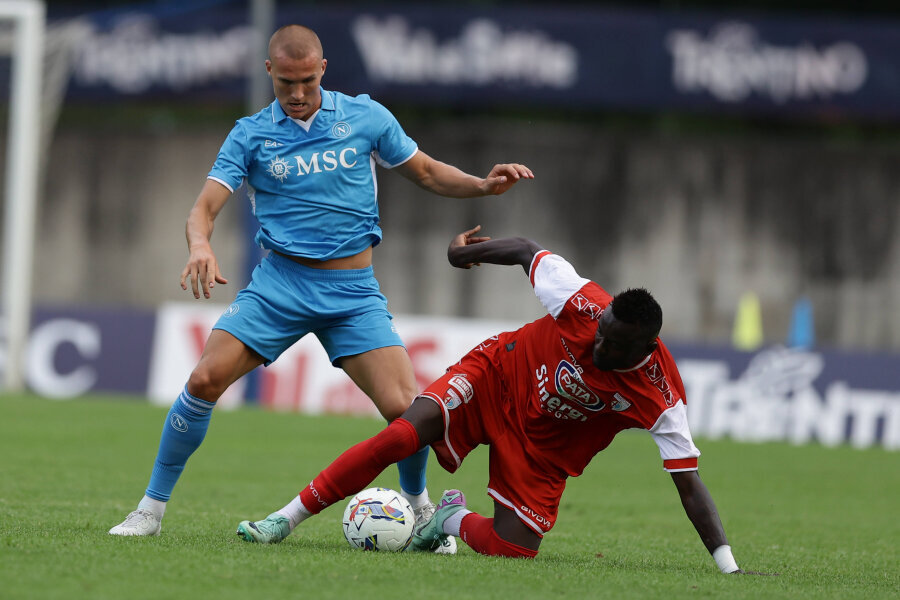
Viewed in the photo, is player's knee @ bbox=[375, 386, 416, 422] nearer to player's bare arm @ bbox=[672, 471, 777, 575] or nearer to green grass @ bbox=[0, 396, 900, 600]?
green grass @ bbox=[0, 396, 900, 600]

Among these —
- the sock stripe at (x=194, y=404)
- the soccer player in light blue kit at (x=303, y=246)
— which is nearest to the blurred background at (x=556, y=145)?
the soccer player in light blue kit at (x=303, y=246)

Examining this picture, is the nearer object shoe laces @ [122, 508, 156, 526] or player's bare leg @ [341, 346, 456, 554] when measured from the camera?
shoe laces @ [122, 508, 156, 526]

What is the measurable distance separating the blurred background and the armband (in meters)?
13.6

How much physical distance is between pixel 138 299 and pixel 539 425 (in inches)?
727

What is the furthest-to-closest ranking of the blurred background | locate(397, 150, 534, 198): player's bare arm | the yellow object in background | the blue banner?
the yellow object in background < the blurred background < the blue banner < locate(397, 150, 534, 198): player's bare arm

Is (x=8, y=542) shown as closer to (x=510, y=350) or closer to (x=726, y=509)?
(x=510, y=350)

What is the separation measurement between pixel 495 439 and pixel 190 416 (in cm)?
147

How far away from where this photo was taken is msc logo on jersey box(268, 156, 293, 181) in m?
6.18

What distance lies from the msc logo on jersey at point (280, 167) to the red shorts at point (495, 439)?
1.23m

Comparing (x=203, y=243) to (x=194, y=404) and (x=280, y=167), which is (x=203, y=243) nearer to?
(x=280, y=167)

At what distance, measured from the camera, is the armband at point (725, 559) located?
19.0 ft

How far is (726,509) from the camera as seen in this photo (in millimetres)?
9039

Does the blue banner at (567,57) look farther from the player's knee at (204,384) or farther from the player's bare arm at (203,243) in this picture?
the player's knee at (204,384)

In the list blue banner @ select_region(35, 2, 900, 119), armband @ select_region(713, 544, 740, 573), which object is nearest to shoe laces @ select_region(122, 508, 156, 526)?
armband @ select_region(713, 544, 740, 573)
